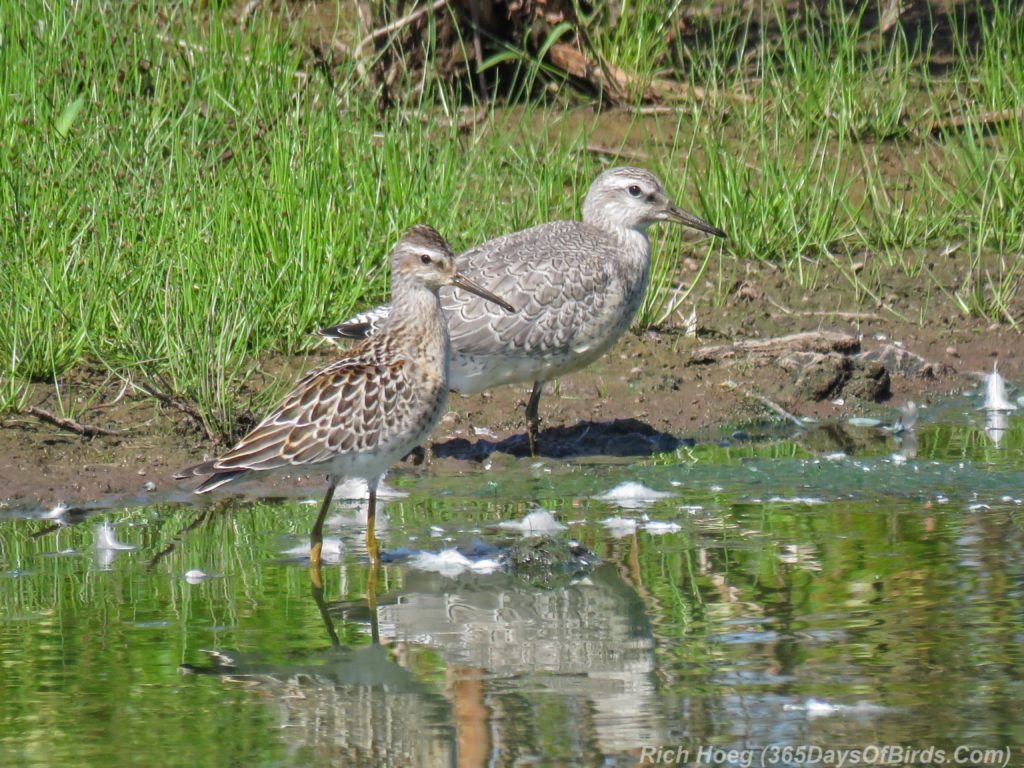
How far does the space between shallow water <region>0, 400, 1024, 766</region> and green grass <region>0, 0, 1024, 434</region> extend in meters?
1.53

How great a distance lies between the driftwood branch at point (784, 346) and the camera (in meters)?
9.52

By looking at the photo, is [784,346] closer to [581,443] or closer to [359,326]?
[581,443]

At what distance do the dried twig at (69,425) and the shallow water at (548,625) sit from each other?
0.86m

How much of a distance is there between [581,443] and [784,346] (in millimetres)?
1582

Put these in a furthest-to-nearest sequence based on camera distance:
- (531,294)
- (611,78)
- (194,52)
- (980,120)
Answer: (611,78) < (980,120) < (194,52) < (531,294)

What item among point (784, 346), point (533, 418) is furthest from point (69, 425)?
point (784, 346)

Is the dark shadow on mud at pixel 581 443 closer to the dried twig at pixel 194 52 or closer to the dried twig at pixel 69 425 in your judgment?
the dried twig at pixel 69 425

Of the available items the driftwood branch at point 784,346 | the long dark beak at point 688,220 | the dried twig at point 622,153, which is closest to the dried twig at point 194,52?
the dried twig at point 622,153

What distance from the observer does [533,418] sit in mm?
8516

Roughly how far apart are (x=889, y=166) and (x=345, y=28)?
3.96m

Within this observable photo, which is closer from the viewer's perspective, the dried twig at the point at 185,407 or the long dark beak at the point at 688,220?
the dried twig at the point at 185,407

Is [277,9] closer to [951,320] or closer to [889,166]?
[889,166]

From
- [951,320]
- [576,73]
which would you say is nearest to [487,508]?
[951,320]

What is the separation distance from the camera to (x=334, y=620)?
5.82 metres
